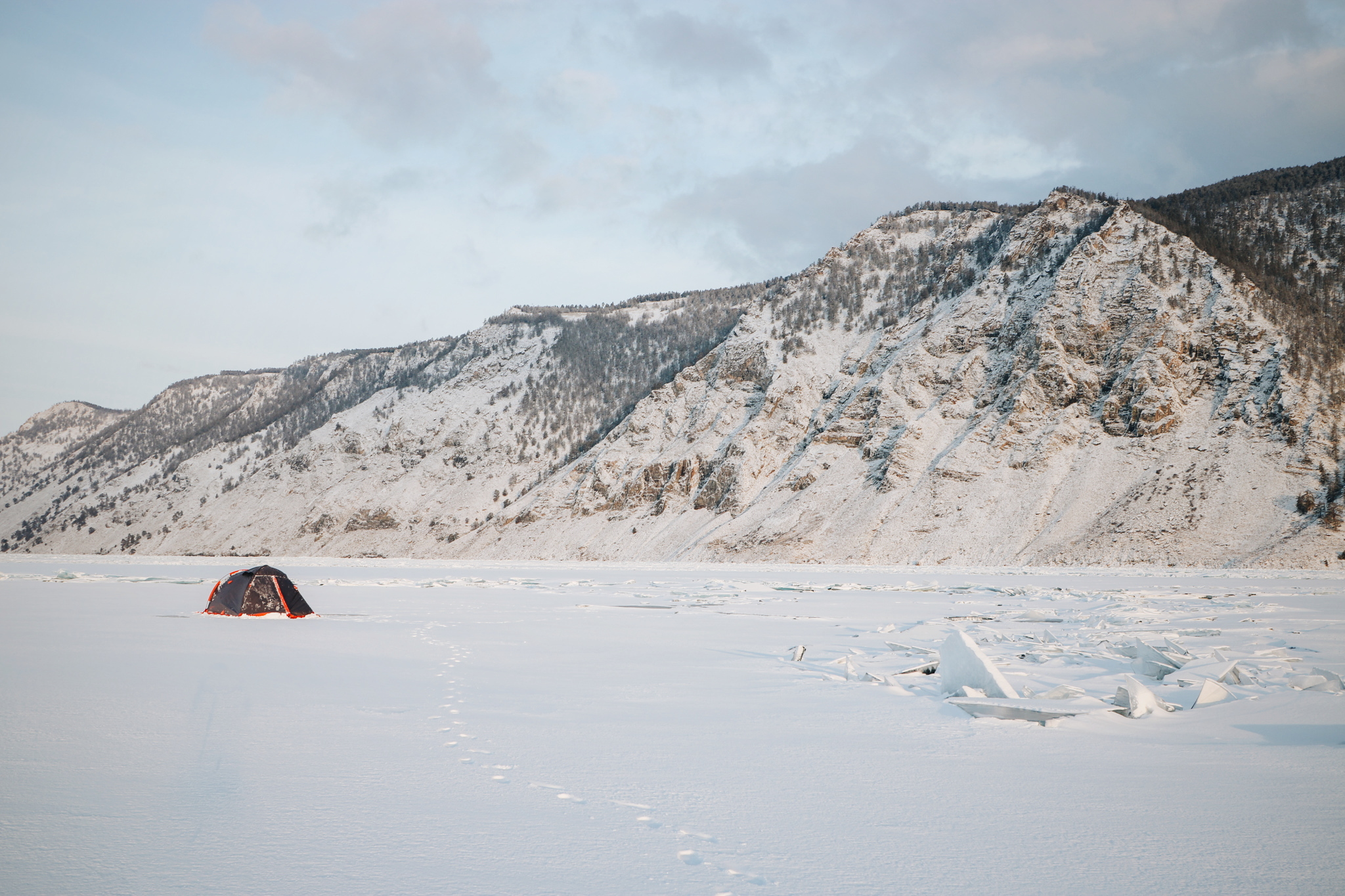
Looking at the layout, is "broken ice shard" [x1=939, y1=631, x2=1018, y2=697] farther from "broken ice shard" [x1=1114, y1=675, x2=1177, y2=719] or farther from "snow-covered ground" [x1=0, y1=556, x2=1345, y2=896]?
"broken ice shard" [x1=1114, y1=675, x2=1177, y2=719]

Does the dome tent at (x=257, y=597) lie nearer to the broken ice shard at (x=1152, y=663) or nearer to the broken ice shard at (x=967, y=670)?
the broken ice shard at (x=967, y=670)

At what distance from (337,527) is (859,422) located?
66219 millimetres

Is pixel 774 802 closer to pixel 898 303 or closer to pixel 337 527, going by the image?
pixel 898 303

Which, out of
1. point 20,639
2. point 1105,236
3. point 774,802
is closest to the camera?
point 774,802

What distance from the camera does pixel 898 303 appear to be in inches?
3334

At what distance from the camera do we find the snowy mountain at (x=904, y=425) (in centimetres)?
5419

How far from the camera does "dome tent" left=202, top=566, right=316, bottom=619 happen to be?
18953 millimetres

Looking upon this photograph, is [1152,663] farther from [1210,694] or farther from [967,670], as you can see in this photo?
[967,670]

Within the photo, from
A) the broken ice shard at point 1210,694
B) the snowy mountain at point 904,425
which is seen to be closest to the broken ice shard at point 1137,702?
the broken ice shard at point 1210,694

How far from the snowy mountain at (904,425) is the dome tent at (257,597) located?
45048mm

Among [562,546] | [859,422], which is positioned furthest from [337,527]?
[859,422]

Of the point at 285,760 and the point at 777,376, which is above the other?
the point at 777,376

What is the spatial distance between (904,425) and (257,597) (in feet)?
188

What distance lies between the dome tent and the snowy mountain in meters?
45.0
